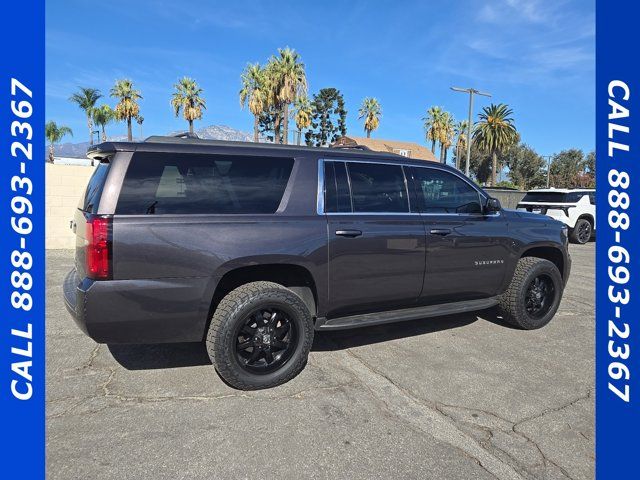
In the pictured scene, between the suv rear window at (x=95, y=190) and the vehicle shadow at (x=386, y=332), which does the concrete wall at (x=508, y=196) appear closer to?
the vehicle shadow at (x=386, y=332)

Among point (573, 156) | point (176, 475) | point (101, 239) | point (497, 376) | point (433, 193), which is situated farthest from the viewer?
point (573, 156)

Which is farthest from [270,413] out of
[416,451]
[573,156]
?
[573,156]

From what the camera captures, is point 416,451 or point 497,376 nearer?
point 416,451

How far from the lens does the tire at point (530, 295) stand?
480 cm

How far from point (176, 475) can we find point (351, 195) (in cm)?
247

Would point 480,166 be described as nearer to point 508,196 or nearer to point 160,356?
point 508,196

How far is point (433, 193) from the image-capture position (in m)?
4.38

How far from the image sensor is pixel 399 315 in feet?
13.2

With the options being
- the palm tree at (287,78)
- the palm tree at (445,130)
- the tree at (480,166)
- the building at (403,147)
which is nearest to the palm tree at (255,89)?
the palm tree at (287,78)

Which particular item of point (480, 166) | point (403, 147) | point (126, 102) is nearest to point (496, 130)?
point (403, 147)

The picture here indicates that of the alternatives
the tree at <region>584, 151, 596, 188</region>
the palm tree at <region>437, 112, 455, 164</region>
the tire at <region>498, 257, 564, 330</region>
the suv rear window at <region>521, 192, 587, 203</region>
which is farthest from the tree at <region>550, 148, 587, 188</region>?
the tire at <region>498, 257, 564, 330</region>

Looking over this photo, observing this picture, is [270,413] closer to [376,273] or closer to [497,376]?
[376,273]

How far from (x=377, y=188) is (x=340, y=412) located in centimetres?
197

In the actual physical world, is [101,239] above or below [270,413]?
above
